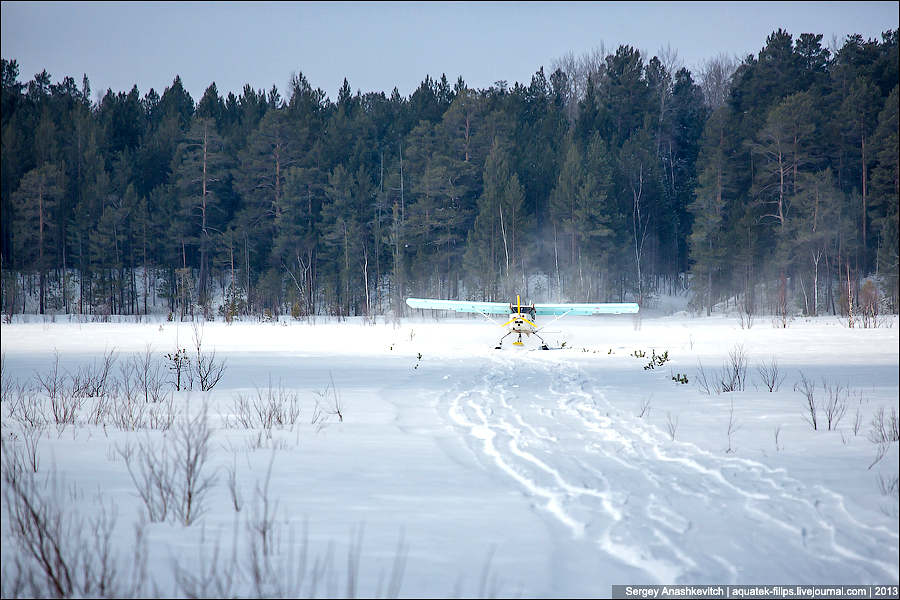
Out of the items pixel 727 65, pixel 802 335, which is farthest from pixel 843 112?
pixel 727 65

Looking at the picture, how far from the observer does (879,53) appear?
25.3 metres

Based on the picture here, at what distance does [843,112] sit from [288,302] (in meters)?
29.5

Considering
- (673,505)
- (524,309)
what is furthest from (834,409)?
(524,309)

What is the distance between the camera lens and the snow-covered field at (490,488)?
3244 millimetres

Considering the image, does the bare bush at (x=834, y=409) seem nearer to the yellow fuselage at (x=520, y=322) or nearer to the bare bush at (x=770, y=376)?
the bare bush at (x=770, y=376)

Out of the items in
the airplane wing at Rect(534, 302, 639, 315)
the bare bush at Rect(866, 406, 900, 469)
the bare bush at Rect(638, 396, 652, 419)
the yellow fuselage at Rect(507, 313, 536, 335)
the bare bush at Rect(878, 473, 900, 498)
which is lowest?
the bare bush at Rect(638, 396, 652, 419)

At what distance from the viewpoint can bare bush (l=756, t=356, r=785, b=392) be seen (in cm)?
927

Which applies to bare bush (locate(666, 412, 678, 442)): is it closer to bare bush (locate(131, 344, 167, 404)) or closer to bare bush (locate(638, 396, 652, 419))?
bare bush (locate(638, 396, 652, 419))

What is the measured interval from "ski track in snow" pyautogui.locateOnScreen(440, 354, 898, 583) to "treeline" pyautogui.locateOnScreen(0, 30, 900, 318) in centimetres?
2813

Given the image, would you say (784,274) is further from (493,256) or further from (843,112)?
(493,256)

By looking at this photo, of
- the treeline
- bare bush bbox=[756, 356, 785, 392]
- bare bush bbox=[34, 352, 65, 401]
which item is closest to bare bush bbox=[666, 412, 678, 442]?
bare bush bbox=[756, 356, 785, 392]

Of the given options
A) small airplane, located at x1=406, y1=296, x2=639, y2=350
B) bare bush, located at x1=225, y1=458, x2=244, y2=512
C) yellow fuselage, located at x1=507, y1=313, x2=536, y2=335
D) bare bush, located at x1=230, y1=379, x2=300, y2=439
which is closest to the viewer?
bare bush, located at x1=225, y1=458, x2=244, y2=512

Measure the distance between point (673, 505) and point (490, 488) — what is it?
3.92 ft

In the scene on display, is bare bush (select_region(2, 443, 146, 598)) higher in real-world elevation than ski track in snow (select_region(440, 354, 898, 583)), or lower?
higher
